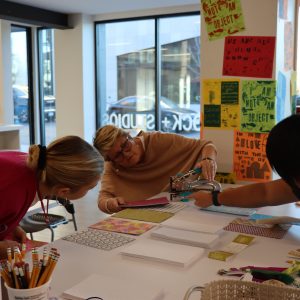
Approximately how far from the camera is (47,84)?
7.55 m

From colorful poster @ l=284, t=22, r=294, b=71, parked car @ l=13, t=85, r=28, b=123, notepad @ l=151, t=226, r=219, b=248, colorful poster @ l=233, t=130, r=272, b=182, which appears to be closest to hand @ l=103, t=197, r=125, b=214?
notepad @ l=151, t=226, r=219, b=248

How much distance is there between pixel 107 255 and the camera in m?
1.55

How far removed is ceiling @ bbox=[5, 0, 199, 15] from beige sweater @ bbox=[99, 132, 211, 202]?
373 cm

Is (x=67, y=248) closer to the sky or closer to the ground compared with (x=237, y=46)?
closer to the ground

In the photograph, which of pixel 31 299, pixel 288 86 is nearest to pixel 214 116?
pixel 288 86

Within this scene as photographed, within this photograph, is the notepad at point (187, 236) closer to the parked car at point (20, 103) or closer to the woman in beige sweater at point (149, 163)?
the woman in beige sweater at point (149, 163)

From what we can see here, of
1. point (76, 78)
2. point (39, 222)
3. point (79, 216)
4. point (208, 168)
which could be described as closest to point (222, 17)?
point (208, 168)

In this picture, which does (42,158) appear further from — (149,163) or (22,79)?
(22,79)

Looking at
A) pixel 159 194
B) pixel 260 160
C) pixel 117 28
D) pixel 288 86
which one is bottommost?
pixel 159 194

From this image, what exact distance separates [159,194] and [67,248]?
1009 mm

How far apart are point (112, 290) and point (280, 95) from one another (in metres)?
1.94

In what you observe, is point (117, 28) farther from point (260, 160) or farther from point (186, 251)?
point (186, 251)

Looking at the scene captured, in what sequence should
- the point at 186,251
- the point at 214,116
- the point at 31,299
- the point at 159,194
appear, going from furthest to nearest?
the point at 214,116 < the point at 159,194 < the point at 186,251 < the point at 31,299

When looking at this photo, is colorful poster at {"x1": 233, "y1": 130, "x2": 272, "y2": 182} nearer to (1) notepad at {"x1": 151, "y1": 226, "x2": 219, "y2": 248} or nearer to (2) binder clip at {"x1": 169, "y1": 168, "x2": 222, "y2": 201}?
(2) binder clip at {"x1": 169, "y1": 168, "x2": 222, "y2": 201}
